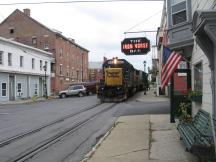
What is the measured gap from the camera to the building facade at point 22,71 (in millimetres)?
49312

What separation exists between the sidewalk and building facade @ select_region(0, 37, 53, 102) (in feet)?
115

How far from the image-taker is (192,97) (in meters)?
14.8

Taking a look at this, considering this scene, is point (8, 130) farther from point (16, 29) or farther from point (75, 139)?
point (16, 29)

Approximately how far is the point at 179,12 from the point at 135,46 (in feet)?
74.4

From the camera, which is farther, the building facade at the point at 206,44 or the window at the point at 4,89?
the window at the point at 4,89

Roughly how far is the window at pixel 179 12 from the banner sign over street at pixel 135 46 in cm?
2164

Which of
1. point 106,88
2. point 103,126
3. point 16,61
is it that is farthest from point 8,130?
point 16,61

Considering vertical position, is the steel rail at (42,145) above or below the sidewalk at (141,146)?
below

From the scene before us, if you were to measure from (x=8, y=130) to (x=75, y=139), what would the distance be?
13.0 ft

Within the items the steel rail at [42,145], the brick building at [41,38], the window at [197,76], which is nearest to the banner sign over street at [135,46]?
the steel rail at [42,145]

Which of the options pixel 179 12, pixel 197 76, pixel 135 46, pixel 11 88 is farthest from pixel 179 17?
pixel 11 88

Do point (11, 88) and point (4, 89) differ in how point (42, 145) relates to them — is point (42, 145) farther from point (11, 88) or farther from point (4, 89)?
point (11, 88)

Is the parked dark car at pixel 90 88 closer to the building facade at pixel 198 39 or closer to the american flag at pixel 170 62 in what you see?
the building facade at pixel 198 39

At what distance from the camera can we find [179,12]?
1731cm
